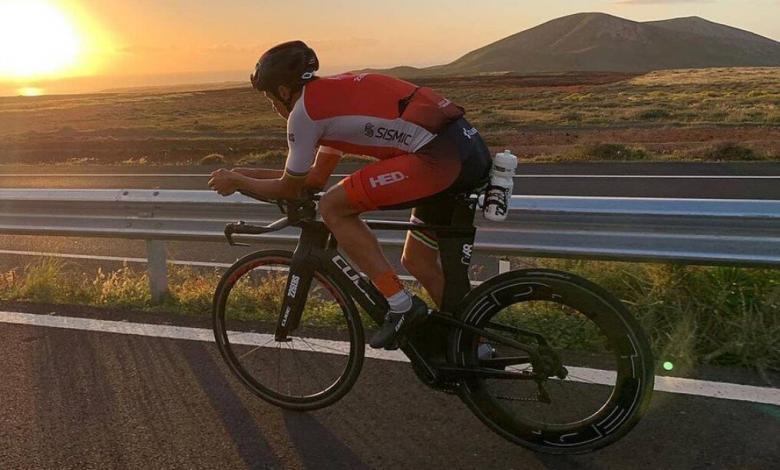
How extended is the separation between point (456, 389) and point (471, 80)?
8354 cm

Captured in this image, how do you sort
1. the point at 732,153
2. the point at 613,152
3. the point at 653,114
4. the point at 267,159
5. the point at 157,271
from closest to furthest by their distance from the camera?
Result: the point at 157,271, the point at 732,153, the point at 613,152, the point at 267,159, the point at 653,114

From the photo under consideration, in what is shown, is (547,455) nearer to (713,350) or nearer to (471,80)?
(713,350)

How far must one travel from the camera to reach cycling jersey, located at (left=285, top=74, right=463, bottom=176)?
9.46 ft

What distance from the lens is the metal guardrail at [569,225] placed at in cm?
381

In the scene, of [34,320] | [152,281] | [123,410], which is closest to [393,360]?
[123,410]

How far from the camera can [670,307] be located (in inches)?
165

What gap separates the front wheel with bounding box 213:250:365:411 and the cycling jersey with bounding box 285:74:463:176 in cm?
72

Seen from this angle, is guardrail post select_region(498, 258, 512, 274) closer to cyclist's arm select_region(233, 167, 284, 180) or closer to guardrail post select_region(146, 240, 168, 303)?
guardrail post select_region(146, 240, 168, 303)

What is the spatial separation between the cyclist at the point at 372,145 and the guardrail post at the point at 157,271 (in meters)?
2.45

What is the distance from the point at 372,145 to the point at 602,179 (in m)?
11.9

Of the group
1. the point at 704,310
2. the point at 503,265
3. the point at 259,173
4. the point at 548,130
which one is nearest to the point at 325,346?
the point at 259,173

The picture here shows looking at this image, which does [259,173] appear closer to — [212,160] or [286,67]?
[286,67]

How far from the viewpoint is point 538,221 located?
4215 mm

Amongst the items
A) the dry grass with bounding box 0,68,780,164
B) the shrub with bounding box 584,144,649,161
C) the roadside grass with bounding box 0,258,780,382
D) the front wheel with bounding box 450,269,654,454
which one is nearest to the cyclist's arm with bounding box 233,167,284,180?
the roadside grass with bounding box 0,258,780,382
